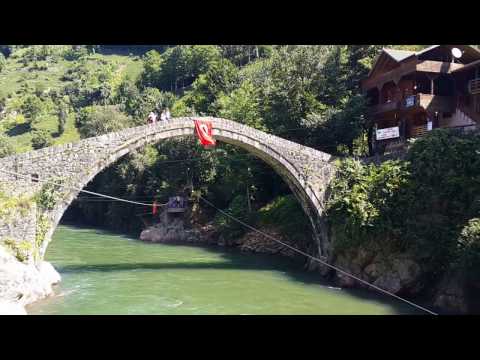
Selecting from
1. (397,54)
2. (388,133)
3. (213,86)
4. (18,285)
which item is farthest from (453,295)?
(213,86)

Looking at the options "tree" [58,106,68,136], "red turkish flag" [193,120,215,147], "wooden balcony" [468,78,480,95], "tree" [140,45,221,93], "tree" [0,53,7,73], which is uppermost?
"tree" [0,53,7,73]

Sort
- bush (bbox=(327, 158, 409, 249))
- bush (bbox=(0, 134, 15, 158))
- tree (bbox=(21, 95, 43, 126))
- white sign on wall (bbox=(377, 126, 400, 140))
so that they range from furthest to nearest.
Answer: tree (bbox=(21, 95, 43, 126)), bush (bbox=(0, 134, 15, 158)), white sign on wall (bbox=(377, 126, 400, 140)), bush (bbox=(327, 158, 409, 249))

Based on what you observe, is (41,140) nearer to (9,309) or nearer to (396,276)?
(9,309)

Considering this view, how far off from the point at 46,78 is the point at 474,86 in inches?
3322

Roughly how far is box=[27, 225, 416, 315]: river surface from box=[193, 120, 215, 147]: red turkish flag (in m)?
5.26

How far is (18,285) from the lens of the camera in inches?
470

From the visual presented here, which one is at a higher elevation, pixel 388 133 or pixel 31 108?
pixel 31 108

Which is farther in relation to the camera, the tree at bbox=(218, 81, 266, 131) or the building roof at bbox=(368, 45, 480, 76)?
the tree at bbox=(218, 81, 266, 131)

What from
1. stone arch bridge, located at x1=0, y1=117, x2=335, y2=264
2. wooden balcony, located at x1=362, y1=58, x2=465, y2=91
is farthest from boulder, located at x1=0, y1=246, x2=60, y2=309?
wooden balcony, located at x1=362, y1=58, x2=465, y2=91

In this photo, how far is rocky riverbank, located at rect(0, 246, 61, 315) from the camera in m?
11.1

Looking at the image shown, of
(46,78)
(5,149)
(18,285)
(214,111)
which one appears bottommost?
(18,285)

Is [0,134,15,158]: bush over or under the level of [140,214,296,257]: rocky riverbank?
over

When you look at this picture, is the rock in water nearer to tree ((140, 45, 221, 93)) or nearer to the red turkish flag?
the red turkish flag

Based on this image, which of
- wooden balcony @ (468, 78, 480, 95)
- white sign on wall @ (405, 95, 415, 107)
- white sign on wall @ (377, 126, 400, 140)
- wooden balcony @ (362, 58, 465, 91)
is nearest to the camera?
wooden balcony @ (468, 78, 480, 95)
